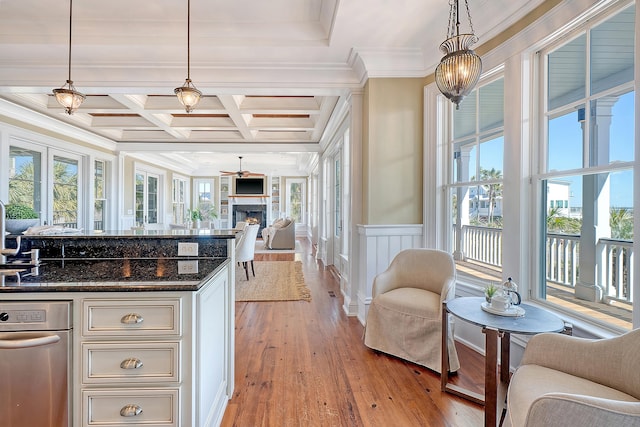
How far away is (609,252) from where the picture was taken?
216cm

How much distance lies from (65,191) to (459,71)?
6372 millimetres

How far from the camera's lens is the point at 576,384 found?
121cm

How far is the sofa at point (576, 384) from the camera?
94 cm

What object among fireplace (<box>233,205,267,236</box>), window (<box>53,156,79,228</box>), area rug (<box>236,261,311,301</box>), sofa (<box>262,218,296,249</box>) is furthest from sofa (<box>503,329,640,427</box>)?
fireplace (<box>233,205,267,236</box>)

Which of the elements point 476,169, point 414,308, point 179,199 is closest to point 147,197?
point 179,199

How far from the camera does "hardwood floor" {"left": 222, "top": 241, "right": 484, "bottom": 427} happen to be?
176 cm

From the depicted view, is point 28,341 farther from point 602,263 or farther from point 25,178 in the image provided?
point 25,178

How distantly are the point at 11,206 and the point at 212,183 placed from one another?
25.0ft

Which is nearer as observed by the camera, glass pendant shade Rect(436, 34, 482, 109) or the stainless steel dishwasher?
the stainless steel dishwasher

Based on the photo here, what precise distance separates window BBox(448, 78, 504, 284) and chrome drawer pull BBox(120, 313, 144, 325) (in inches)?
104

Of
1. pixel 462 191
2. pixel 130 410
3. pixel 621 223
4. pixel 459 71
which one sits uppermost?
pixel 459 71

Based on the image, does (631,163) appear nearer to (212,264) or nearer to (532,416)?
(532,416)

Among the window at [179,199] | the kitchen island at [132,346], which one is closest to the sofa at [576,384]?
the kitchen island at [132,346]

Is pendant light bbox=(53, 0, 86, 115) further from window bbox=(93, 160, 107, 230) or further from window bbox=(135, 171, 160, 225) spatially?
window bbox=(135, 171, 160, 225)
